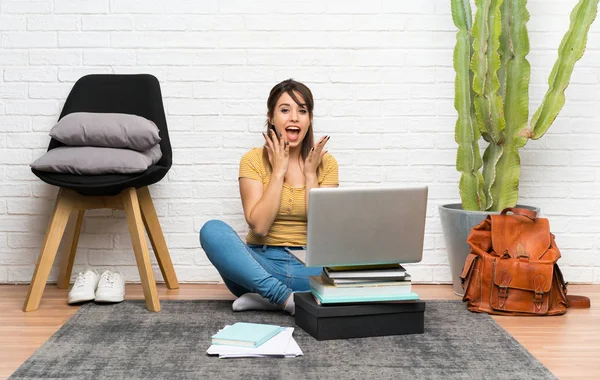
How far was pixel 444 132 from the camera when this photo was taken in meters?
3.32

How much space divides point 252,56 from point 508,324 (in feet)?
5.00

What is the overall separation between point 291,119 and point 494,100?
2.73 feet

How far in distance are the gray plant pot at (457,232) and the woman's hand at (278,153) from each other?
2.37ft

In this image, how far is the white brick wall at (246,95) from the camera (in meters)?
3.27

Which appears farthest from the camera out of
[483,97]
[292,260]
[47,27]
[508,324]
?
[47,27]

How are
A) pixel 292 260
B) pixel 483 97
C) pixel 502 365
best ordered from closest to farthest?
1. pixel 502 365
2. pixel 292 260
3. pixel 483 97

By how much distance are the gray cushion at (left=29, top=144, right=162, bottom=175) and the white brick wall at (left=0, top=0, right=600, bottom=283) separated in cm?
58

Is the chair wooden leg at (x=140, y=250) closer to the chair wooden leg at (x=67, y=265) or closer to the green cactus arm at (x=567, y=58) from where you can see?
the chair wooden leg at (x=67, y=265)

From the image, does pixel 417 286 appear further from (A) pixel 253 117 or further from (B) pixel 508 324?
(A) pixel 253 117

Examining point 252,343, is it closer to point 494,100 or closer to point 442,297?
point 442,297

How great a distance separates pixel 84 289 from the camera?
111 inches

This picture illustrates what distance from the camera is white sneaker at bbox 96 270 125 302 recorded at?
281cm

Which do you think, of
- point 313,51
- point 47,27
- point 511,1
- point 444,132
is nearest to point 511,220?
point 444,132

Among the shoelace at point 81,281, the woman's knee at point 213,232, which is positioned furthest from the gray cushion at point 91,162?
the shoelace at point 81,281
